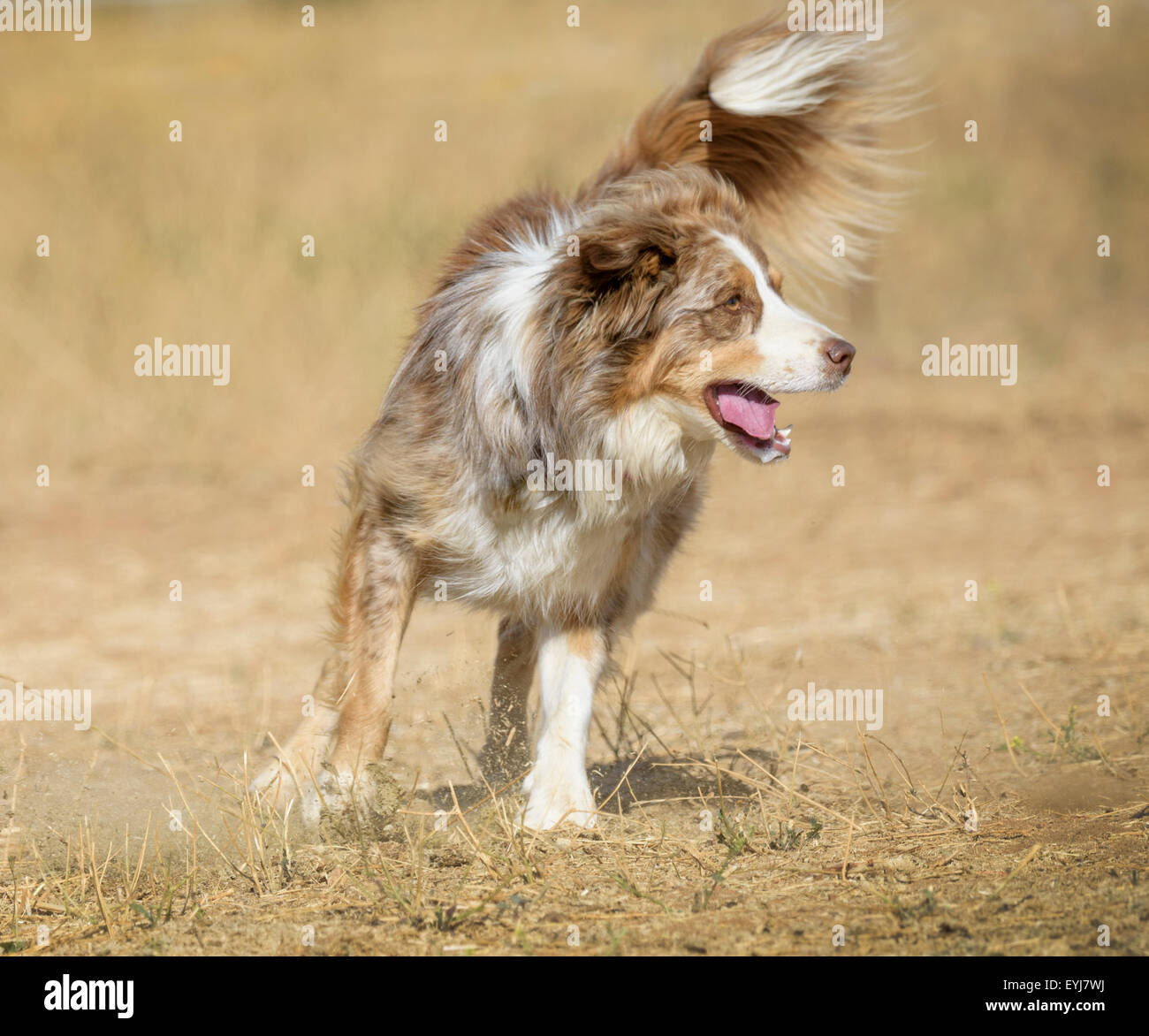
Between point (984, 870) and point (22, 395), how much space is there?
11471mm

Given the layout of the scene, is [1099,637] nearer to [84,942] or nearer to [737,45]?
[737,45]

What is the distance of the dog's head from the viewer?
13.4 ft

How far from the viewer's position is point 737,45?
538cm

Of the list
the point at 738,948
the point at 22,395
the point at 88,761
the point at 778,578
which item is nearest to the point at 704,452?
the point at 738,948
